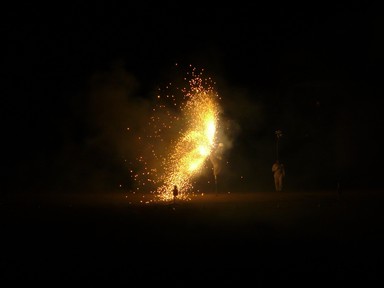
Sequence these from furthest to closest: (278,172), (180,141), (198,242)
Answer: (180,141)
(278,172)
(198,242)

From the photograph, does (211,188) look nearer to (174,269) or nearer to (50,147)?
(50,147)

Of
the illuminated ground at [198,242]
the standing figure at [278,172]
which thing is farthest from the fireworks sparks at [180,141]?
the illuminated ground at [198,242]

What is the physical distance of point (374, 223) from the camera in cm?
1409

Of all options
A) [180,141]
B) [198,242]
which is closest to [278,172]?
[180,141]

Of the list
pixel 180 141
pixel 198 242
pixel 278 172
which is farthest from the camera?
pixel 180 141

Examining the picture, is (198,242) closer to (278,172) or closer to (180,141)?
(278,172)

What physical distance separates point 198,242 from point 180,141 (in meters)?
17.1

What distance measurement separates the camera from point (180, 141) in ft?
93.1

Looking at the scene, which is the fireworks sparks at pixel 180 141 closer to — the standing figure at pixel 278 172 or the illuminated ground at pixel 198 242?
the standing figure at pixel 278 172

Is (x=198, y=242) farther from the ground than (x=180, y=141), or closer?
closer

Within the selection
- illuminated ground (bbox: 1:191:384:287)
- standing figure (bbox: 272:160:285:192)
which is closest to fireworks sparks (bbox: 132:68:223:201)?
standing figure (bbox: 272:160:285:192)

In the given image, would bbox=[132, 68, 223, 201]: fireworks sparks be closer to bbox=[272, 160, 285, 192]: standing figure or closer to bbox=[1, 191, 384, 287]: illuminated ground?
bbox=[272, 160, 285, 192]: standing figure

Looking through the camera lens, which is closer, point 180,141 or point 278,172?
point 278,172

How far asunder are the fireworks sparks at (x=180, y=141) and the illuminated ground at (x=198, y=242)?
16.6ft
